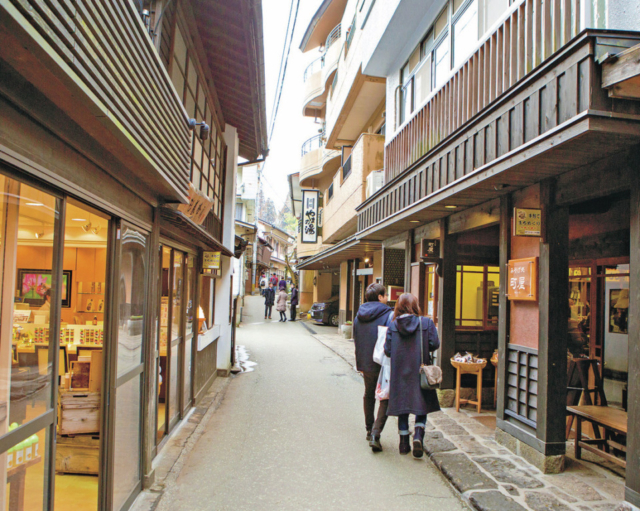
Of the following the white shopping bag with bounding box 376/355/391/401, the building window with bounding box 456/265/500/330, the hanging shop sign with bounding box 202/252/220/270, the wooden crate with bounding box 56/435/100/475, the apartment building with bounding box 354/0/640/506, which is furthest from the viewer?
the building window with bounding box 456/265/500/330

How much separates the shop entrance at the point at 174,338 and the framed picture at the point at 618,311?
267 inches

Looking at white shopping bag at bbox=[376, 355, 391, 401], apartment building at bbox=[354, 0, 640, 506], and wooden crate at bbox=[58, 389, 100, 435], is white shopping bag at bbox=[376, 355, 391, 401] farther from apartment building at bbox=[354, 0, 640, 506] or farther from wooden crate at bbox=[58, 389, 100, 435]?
wooden crate at bbox=[58, 389, 100, 435]

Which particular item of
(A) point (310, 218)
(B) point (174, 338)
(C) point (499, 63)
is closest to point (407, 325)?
(B) point (174, 338)

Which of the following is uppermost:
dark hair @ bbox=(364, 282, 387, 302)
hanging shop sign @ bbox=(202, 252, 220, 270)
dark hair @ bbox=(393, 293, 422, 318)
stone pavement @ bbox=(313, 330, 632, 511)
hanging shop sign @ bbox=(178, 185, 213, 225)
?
hanging shop sign @ bbox=(178, 185, 213, 225)

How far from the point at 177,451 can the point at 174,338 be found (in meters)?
1.52

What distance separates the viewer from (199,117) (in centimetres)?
720

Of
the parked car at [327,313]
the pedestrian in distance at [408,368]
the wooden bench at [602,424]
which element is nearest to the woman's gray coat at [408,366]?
the pedestrian in distance at [408,368]

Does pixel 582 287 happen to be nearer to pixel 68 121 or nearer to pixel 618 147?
pixel 618 147

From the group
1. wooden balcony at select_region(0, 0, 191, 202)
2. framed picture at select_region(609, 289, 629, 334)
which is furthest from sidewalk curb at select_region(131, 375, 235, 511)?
framed picture at select_region(609, 289, 629, 334)

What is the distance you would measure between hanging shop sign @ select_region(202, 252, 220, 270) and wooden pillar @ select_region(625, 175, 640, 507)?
6.09 meters

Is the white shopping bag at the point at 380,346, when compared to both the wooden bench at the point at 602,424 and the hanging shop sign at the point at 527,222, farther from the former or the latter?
the wooden bench at the point at 602,424

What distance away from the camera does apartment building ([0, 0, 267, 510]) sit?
2.23 m

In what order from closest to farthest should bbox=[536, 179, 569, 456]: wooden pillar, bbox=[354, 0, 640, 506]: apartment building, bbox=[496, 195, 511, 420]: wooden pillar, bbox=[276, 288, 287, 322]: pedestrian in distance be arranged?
bbox=[354, 0, 640, 506]: apartment building, bbox=[536, 179, 569, 456]: wooden pillar, bbox=[496, 195, 511, 420]: wooden pillar, bbox=[276, 288, 287, 322]: pedestrian in distance

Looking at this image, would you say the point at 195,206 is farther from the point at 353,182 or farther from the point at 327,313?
the point at 327,313
